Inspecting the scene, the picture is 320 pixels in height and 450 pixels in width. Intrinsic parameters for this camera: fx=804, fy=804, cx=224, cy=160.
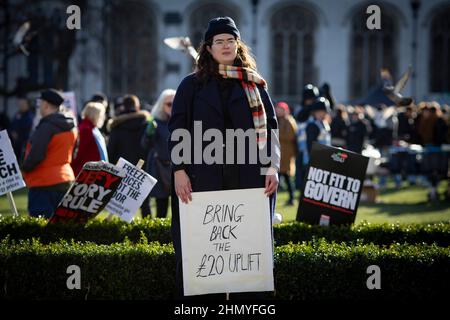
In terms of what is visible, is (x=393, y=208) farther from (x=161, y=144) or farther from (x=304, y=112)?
(x=161, y=144)

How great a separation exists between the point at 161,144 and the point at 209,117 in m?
4.11

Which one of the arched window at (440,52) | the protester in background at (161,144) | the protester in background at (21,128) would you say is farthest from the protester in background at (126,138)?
the arched window at (440,52)

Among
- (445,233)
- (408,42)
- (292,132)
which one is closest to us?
(445,233)

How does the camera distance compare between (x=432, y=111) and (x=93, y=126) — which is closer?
(x=93, y=126)

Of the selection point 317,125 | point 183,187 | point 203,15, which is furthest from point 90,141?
point 203,15

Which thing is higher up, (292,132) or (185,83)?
(185,83)

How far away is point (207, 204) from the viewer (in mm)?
5367

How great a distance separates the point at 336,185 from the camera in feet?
25.9

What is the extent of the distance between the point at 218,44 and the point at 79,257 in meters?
2.06

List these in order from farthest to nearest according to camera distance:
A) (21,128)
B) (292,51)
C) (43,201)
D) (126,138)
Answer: (292,51)
(21,128)
(126,138)
(43,201)

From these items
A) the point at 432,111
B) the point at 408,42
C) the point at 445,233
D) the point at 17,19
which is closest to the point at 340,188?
the point at 445,233

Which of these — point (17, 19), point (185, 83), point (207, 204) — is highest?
point (17, 19)

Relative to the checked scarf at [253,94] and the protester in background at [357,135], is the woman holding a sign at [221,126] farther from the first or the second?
the protester in background at [357,135]

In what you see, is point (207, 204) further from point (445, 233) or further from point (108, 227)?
point (445, 233)
